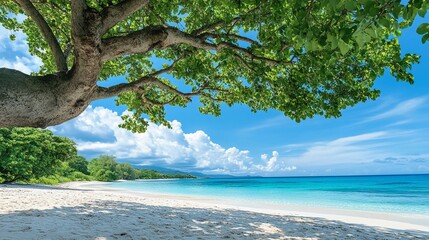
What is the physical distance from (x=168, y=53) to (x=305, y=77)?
4.73 meters

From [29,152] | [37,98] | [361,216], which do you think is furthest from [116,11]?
[29,152]

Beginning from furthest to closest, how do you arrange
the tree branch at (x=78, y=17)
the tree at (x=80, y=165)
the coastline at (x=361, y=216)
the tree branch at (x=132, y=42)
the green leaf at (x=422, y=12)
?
the tree at (x=80, y=165) < the coastline at (x=361, y=216) < the tree branch at (x=132, y=42) < the tree branch at (x=78, y=17) < the green leaf at (x=422, y=12)

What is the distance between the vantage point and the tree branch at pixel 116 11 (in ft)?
15.8

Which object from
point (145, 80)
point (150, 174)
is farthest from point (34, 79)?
point (150, 174)

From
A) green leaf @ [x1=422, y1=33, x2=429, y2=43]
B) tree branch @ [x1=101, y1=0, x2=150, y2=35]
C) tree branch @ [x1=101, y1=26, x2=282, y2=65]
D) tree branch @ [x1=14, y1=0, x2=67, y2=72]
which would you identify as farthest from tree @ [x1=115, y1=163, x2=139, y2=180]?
green leaf @ [x1=422, y1=33, x2=429, y2=43]

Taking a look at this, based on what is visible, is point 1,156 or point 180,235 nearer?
point 180,235

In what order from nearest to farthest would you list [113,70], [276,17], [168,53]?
1. [276,17]
2. [168,53]
3. [113,70]

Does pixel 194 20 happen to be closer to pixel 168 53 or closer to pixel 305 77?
pixel 168 53

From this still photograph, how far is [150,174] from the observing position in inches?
5359

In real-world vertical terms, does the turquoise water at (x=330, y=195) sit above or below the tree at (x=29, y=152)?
below

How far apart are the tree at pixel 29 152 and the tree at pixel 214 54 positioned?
17.7 meters

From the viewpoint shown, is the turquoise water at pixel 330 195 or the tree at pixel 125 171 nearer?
the turquoise water at pixel 330 195

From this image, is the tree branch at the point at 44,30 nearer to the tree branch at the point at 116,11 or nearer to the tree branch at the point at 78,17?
the tree branch at the point at 78,17

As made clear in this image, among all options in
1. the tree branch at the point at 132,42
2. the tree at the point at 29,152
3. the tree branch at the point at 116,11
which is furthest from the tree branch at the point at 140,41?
the tree at the point at 29,152
